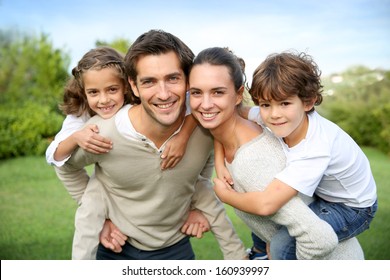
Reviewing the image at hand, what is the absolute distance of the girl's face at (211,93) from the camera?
2426 millimetres

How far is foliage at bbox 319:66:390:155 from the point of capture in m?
10.2

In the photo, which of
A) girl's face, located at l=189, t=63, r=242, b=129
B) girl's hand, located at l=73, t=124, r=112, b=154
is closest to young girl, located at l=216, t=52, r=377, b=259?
girl's face, located at l=189, t=63, r=242, b=129

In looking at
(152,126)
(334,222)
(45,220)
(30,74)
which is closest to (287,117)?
(334,222)

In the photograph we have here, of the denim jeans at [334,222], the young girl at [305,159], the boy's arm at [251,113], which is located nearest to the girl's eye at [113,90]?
the boy's arm at [251,113]

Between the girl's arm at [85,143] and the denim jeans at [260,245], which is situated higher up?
the girl's arm at [85,143]

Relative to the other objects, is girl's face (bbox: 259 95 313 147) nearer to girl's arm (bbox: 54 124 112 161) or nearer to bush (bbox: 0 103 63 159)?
girl's arm (bbox: 54 124 112 161)

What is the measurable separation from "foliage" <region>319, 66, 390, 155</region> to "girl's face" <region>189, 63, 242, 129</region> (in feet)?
25.2

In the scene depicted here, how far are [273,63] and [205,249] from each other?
9.74 feet

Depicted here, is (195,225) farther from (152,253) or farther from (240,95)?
(240,95)

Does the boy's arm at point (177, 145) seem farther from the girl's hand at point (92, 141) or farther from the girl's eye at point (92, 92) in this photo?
the girl's eye at point (92, 92)

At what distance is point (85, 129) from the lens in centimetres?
270

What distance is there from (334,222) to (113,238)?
4.00ft

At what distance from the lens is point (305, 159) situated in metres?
2.36

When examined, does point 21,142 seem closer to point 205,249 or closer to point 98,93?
point 205,249
